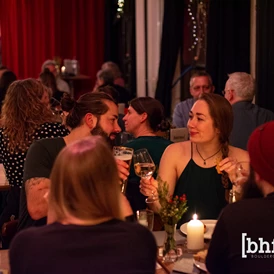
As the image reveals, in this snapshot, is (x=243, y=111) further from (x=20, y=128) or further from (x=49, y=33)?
(x=49, y=33)

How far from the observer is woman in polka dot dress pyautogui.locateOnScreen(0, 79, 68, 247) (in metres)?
3.47

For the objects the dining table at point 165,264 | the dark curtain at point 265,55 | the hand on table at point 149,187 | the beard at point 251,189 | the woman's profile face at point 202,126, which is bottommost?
the dining table at point 165,264

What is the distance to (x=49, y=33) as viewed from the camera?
32.7 feet

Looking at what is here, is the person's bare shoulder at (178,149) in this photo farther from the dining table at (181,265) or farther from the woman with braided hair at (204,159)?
the dining table at (181,265)

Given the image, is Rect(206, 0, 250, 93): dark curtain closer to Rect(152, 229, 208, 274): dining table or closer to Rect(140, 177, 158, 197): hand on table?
Rect(140, 177, 158, 197): hand on table

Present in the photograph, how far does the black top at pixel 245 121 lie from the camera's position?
4395 mm

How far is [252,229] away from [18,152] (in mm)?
1945

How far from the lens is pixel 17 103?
11.7 ft

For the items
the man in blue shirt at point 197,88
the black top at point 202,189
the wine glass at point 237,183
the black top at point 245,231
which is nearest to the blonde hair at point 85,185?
the black top at point 245,231

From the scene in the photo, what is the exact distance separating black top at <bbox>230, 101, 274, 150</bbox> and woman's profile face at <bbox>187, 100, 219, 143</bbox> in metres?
1.44

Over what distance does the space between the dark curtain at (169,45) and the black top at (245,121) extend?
2927 millimetres

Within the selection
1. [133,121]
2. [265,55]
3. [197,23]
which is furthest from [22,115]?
[197,23]

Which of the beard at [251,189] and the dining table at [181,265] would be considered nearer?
the beard at [251,189]

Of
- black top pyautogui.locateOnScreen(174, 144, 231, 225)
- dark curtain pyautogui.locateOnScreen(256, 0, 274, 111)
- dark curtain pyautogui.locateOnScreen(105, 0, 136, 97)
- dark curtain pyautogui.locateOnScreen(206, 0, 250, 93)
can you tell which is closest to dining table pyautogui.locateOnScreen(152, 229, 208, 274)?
black top pyautogui.locateOnScreen(174, 144, 231, 225)
